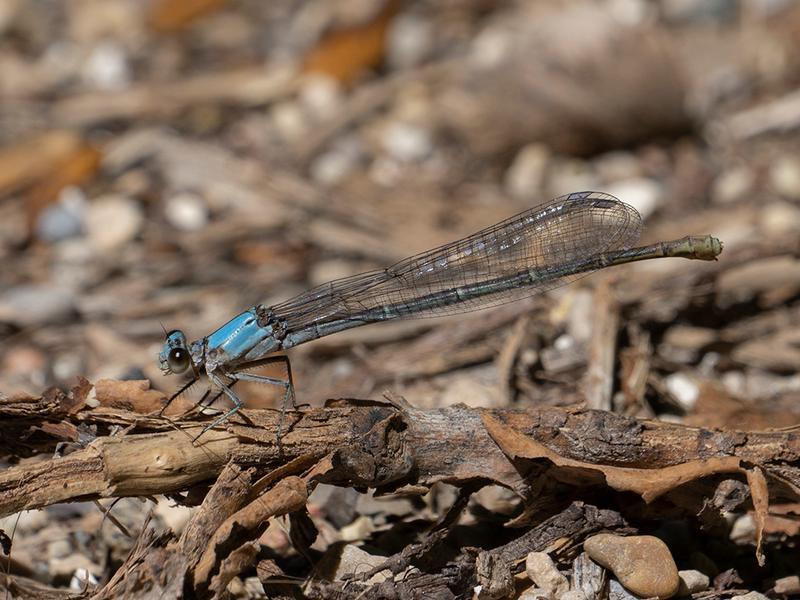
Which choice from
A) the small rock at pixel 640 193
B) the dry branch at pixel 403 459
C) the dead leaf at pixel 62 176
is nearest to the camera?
the dry branch at pixel 403 459

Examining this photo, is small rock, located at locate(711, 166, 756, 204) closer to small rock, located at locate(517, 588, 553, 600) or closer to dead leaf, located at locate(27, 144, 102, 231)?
small rock, located at locate(517, 588, 553, 600)

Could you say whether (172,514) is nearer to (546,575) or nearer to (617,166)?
(546,575)

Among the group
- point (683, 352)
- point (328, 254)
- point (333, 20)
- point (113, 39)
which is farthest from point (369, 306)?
point (113, 39)

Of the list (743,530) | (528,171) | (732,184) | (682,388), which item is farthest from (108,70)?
(743,530)

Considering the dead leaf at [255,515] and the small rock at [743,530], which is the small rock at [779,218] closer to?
the small rock at [743,530]

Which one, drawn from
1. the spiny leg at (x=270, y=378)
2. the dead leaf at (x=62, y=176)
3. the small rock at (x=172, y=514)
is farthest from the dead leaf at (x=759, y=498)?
the dead leaf at (x=62, y=176)

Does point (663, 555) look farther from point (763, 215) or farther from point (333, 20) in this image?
point (333, 20)
